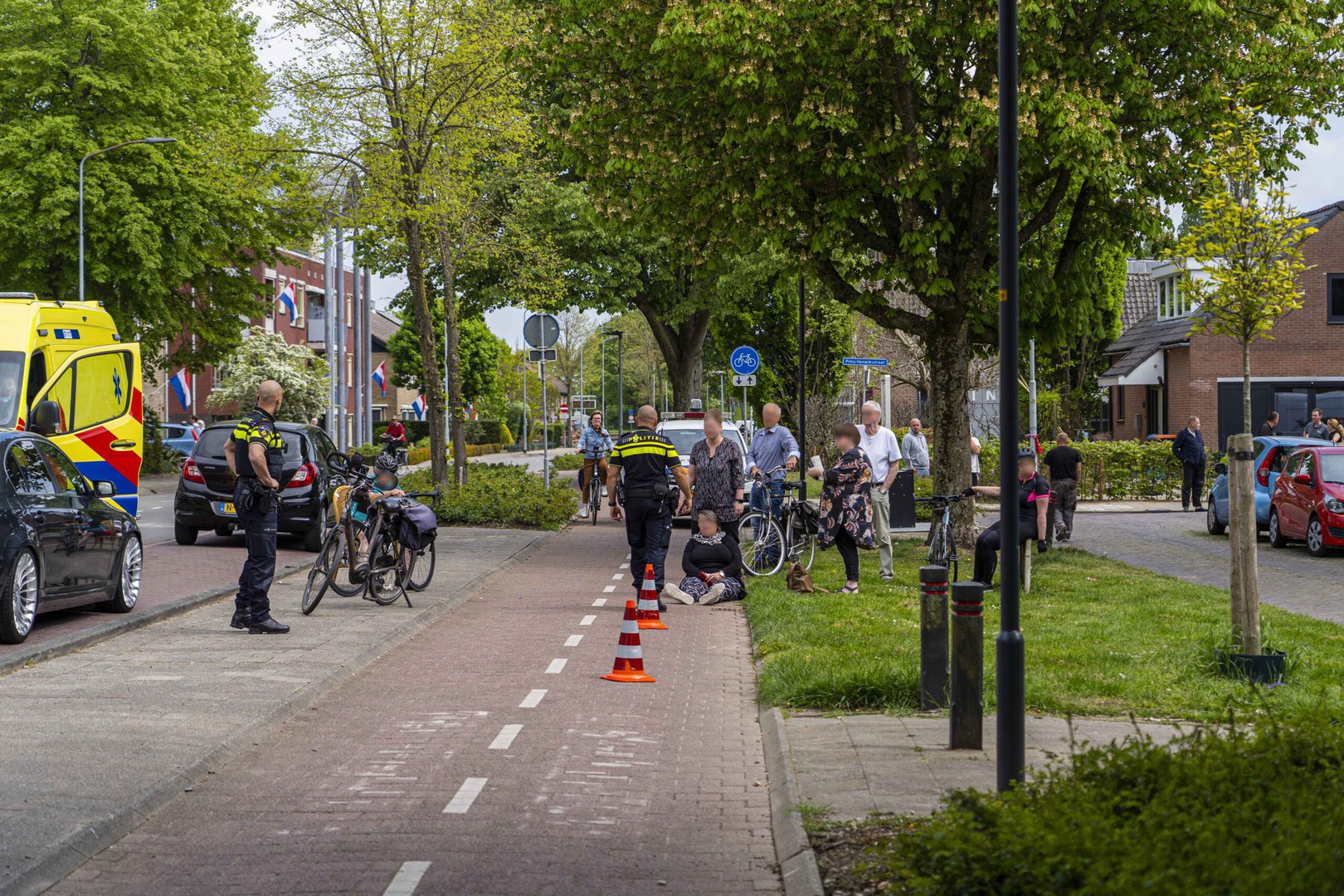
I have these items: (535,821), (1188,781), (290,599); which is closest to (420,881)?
(535,821)

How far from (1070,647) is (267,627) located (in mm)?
6185

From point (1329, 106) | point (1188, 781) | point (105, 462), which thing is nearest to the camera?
point (1188, 781)

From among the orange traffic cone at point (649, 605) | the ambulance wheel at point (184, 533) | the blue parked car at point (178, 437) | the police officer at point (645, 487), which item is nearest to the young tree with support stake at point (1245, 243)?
the police officer at point (645, 487)

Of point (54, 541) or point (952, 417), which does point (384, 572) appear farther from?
point (952, 417)

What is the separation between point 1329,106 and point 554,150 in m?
10.3

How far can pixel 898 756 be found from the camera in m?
6.86

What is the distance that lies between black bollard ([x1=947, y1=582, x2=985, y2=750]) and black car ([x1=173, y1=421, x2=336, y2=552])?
13164 millimetres

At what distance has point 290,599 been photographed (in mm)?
13656

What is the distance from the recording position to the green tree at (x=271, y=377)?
4991cm

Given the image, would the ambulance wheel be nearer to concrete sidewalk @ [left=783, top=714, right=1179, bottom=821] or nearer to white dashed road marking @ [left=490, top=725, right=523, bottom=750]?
white dashed road marking @ [left=490, top=725, right=523, bottom=750]

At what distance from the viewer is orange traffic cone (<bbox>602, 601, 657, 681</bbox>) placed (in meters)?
9.48

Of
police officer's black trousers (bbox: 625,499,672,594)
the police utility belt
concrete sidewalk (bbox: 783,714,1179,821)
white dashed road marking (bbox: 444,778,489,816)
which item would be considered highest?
the police utility belt

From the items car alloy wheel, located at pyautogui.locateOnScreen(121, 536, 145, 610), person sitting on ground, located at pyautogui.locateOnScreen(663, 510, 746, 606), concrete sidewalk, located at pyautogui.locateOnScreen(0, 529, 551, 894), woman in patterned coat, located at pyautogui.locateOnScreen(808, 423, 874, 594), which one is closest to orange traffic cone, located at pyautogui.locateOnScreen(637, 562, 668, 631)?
person sitting on ground, located at pyautogui.locateOnScreen(663, 510, 746, 606)

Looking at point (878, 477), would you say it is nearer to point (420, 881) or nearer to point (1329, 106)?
point (1329, 106)
